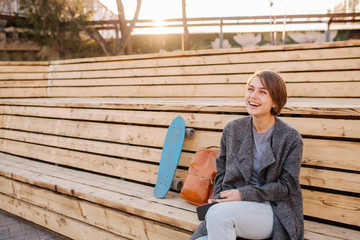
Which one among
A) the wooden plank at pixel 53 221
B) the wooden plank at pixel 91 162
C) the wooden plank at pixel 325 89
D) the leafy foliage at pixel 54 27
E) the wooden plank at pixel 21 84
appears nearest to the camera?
the wooden plank at pixel 53 221

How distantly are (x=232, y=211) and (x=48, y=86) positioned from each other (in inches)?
220

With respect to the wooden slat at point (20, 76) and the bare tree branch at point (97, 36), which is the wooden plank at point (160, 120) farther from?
the bare tree branch at point (97, 36)

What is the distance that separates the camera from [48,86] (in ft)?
20.9

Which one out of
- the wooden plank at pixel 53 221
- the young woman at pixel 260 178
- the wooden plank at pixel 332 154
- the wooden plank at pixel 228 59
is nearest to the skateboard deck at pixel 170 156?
the wooden plank at pixel 53 221

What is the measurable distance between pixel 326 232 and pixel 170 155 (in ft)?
5.00

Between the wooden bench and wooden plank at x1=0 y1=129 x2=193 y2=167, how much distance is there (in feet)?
0.05

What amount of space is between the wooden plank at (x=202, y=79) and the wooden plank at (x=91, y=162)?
1.71 m

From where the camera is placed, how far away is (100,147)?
3.83 metres

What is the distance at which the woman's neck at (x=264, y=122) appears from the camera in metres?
2.15

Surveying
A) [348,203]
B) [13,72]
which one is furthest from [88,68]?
[348,203]

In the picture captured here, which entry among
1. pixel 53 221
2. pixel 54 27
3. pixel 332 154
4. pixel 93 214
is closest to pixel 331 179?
pixel 332 154

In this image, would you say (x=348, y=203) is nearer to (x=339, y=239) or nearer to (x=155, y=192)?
(x=339, y=239)

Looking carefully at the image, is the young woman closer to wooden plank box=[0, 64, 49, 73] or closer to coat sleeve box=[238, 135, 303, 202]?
coat sleeve box=[238, 135, 303, 202]

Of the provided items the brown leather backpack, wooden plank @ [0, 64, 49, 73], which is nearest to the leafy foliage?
wooden plank @ [0, 64, 49, 73]
